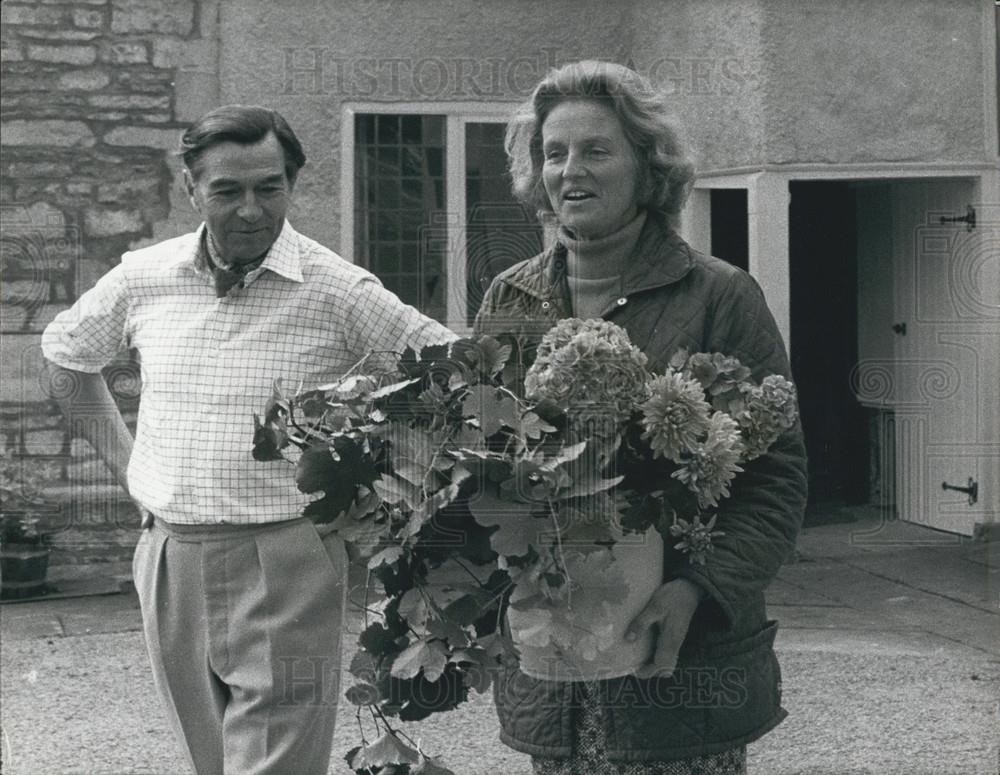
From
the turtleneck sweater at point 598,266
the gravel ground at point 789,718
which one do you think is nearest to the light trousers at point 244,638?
the turtleneck sweater at point 598,266

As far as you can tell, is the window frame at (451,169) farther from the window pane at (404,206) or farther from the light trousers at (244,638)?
the light trousers at (244,638)

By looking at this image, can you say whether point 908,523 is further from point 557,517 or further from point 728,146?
point 557,517

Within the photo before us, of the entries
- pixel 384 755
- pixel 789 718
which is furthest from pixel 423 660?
pixel 789 718

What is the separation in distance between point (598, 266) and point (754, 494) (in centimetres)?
47

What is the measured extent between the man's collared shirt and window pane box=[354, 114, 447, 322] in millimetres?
4530

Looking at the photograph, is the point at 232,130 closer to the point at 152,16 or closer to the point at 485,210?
the point at 152,16

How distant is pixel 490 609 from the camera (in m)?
2.19

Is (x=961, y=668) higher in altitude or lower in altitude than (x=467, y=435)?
lower

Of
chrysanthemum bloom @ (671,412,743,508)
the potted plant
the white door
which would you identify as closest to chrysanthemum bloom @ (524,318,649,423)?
chrysanthemum bloom @ (671,412,743,508)

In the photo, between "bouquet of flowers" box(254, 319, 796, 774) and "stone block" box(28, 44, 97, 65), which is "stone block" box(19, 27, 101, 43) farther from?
"bouquet of flowers" box(254, 319, 796, 774)

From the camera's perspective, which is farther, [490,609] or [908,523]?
[908,523]

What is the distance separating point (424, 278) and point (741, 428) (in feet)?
18.4

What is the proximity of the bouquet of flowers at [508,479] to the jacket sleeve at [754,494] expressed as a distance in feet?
0.32

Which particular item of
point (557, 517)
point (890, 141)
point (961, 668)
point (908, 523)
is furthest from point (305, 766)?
point (908, 523)
